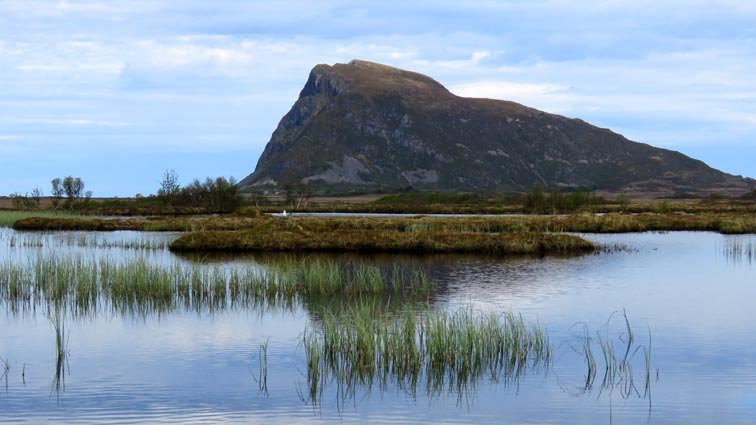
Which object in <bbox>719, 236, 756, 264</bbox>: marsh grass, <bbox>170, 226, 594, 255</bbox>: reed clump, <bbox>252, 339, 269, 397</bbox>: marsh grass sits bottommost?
<bbox>252, 339, 269, 397</bbox>: marsh grass

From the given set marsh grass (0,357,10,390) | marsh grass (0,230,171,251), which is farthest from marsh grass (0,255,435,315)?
marsh grass (0,230,171,251)

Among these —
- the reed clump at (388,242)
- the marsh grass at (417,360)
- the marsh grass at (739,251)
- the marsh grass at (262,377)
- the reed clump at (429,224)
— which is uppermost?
the reed clump at (429,224)

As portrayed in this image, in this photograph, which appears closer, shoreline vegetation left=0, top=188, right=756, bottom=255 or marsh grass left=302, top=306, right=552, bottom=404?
marsh grass left=302, top=306, right=552, bottom=404

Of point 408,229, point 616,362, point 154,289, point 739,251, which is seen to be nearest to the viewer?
point 616,362

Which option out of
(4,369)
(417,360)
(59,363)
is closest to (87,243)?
(59,363)

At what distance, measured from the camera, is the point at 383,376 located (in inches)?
656

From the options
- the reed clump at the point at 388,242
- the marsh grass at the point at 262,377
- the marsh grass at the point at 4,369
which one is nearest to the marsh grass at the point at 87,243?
the reed clump at the point at 388,242

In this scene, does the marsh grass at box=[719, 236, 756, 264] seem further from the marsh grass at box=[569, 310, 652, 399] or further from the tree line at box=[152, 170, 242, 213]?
the tree line at box=[152, 170, 242, 213]

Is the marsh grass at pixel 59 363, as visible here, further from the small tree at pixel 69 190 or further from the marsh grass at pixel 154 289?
the small tree at pixel 69 190

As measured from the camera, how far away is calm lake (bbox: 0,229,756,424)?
48.2ft

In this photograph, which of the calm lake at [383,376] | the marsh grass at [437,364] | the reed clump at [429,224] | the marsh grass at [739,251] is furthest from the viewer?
the reed clump at [429,224]

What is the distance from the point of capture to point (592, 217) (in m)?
71.2

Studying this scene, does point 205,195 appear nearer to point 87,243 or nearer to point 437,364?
point 87,243

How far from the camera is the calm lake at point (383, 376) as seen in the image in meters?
14.7
